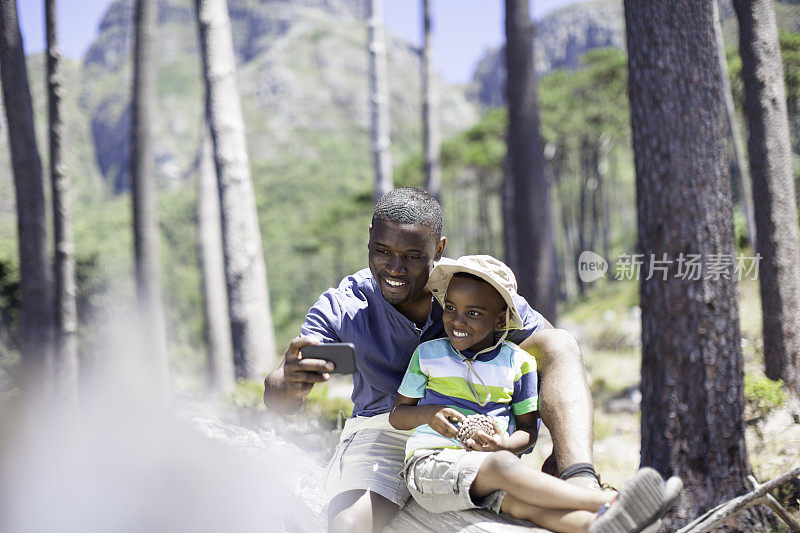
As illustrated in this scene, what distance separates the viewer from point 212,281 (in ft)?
30.1

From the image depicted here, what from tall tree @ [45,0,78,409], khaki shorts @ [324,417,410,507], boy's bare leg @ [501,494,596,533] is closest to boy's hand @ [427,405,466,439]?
boy's bare leg @ [501,494,596,533]

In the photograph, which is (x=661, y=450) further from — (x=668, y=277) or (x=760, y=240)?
(x=760, y=240)

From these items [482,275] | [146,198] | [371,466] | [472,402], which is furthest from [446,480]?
[146,198]

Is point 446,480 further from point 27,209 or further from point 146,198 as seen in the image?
point 146,198

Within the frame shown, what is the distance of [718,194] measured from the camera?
3393 mm

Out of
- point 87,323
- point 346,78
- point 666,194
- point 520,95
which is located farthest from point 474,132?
point 346,78

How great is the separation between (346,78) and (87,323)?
348ft

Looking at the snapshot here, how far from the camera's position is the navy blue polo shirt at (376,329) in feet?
7.88

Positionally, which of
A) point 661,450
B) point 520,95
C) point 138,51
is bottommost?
point 661,450

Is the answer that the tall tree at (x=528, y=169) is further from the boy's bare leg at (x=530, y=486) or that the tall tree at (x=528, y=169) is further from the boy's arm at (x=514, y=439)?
the boy's bare leg at (x=530, y=486)

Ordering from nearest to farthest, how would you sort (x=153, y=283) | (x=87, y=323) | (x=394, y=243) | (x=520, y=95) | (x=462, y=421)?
(x=462, y=421), (x=394, y=243), (x=520, y=95), (x=153, y=283), (x=87, y=323)

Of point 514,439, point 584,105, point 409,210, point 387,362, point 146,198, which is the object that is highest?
point 584,105

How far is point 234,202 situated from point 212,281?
3.14 meters

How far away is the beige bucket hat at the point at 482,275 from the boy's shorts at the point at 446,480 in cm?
51
